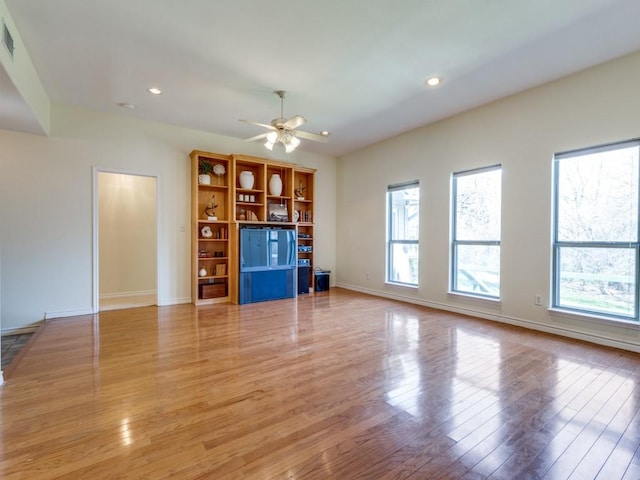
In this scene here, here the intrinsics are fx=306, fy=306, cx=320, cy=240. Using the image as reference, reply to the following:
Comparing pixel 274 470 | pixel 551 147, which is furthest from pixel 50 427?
pixel 551 147

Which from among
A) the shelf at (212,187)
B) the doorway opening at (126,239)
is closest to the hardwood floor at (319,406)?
the doorway opening at (126,239)

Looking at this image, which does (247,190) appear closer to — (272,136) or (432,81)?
(272,136)

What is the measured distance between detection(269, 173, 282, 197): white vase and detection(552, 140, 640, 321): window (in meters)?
4.23

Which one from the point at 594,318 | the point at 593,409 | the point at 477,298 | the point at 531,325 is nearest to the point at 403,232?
the point at 477,298

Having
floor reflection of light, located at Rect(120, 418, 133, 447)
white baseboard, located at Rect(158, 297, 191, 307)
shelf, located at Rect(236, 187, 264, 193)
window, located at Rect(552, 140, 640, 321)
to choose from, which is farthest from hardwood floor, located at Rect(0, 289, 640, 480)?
shelf, located at Rect(236, 187, 264, 193)

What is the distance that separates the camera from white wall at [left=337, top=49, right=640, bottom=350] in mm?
3248

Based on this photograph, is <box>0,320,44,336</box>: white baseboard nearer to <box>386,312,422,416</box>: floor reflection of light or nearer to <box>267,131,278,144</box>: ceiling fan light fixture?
<box>267,131,278,144</box>: ceiling fan light fixture

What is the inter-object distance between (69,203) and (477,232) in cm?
589

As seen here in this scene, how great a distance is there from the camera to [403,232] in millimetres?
5641

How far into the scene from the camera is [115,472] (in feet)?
4.91

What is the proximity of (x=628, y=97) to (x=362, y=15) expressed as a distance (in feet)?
9.45

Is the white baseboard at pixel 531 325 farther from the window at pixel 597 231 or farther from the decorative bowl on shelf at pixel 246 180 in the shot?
the decorative bowl on shelf at pixel 246 180

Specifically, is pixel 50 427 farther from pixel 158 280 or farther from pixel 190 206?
pixel 190 206

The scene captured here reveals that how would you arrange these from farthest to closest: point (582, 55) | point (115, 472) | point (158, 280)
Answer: point (158, 280), point (582, 55), point (115, 472)
